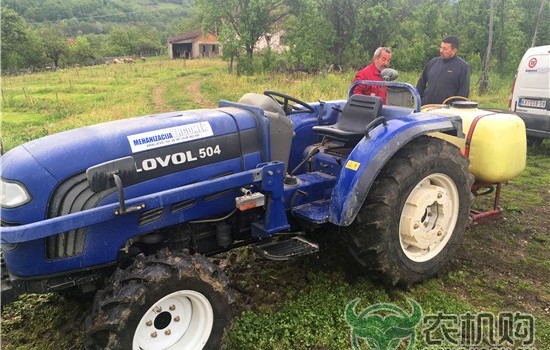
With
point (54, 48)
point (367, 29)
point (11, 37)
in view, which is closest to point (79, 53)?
point (54, 48)

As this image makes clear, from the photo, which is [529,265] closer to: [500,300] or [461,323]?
[500,300]

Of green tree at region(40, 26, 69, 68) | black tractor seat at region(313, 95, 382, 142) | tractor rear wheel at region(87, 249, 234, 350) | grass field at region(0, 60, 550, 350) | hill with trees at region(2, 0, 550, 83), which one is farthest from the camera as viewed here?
green tree at region(40, 26, 69, 68)

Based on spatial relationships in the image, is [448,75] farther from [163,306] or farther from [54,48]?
[54,48]

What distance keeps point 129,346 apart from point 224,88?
51.0ft

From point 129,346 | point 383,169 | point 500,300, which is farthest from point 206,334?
point 500,300

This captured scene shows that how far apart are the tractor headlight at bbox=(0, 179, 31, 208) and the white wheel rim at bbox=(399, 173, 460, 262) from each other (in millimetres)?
2408

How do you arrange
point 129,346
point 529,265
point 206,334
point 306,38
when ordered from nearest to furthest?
point 129,346
point 206,334
point 529,265
point 306,38

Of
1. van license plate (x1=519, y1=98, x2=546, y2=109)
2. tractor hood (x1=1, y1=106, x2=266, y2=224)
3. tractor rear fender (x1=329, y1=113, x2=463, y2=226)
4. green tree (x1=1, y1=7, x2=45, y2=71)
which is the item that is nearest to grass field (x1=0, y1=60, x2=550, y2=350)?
tractor rear fender (x1=329, y1=113, x2=463, y2=226)

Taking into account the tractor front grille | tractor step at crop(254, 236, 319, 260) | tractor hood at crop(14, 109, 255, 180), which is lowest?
tractor step at crop(254, 236, 319, 260)

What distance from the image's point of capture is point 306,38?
22906mm

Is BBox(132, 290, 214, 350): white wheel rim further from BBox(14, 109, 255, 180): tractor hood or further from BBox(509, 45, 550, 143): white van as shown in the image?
BBox(509, 45, 550, 143): white van

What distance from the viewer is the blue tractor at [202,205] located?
7.56 feet

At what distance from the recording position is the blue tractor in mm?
2305

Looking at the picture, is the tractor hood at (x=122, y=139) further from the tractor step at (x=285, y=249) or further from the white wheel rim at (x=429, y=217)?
the white wheel rim at (x=429, y=217)
